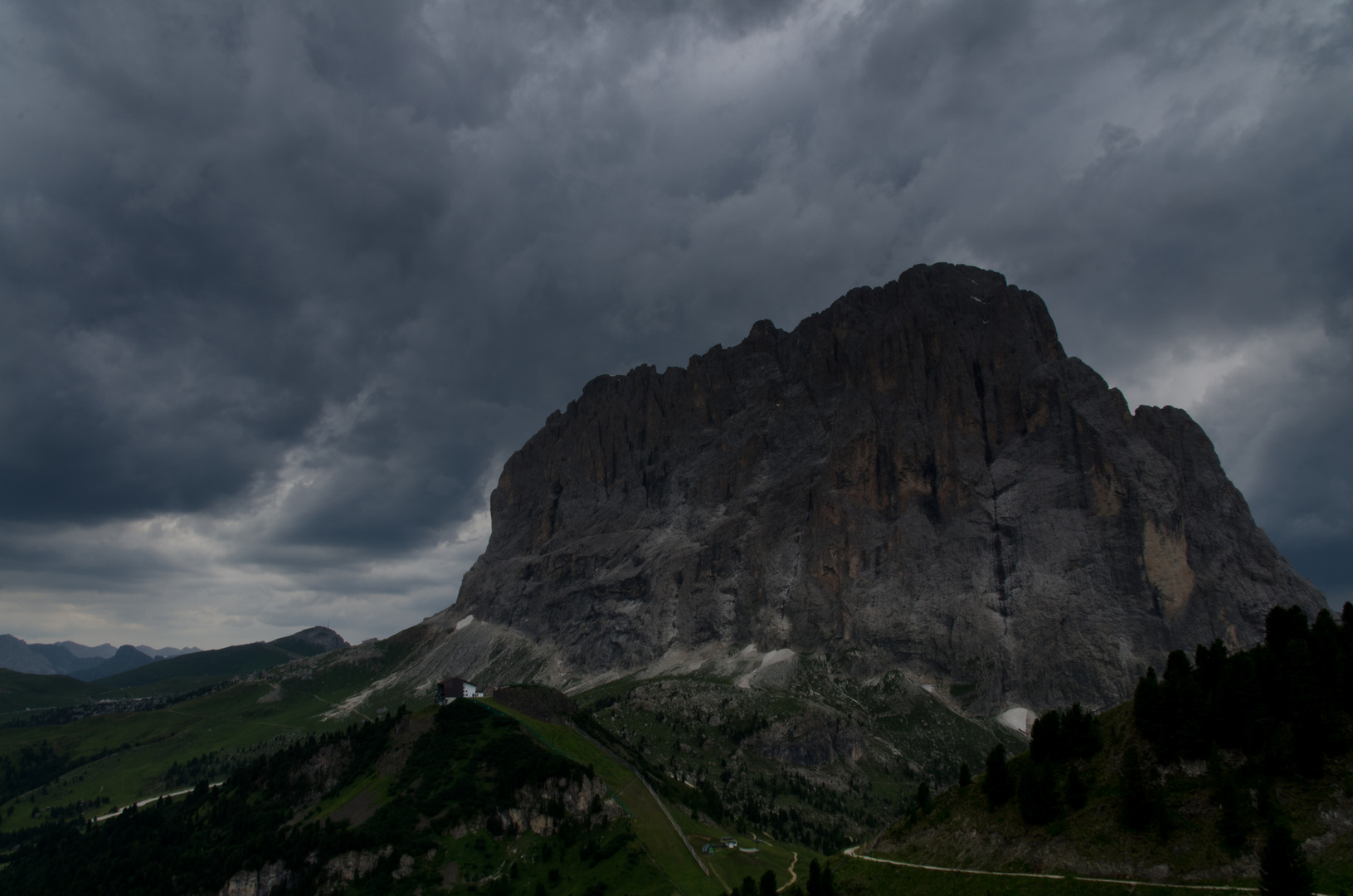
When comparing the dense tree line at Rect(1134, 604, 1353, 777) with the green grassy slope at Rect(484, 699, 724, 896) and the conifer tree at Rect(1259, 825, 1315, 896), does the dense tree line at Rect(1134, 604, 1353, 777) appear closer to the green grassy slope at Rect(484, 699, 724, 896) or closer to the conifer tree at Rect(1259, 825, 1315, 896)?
the conifer tree at Rect(1259, 825, 1315, 896)

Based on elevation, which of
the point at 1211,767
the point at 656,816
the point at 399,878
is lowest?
the point at 399,878

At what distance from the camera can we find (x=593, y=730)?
151500mm

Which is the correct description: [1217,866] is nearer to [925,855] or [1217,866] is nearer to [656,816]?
[925,855]

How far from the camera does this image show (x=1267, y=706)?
51.1m

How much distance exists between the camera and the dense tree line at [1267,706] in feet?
153

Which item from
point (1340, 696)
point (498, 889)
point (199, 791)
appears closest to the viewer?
point (1340, 696)

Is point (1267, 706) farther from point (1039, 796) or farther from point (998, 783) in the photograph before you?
point (998, 783)

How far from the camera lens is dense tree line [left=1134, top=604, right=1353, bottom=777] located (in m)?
46.7

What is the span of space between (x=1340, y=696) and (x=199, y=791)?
7811 inches

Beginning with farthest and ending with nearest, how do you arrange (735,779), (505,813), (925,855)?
(735,779) → (505,813) → (925,855)

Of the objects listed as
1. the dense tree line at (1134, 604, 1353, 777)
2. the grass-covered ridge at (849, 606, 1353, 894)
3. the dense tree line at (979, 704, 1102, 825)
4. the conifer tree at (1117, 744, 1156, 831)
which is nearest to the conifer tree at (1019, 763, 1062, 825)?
the dense tree line at (979, 704, 1102, 825)

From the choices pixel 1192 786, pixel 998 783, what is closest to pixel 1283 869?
pixel 1192 786

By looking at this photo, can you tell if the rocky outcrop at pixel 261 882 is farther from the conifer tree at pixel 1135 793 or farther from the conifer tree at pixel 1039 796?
the conifer tree at pixel 1135 793

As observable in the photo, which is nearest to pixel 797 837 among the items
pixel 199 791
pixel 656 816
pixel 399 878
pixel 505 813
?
pixel 656 816
